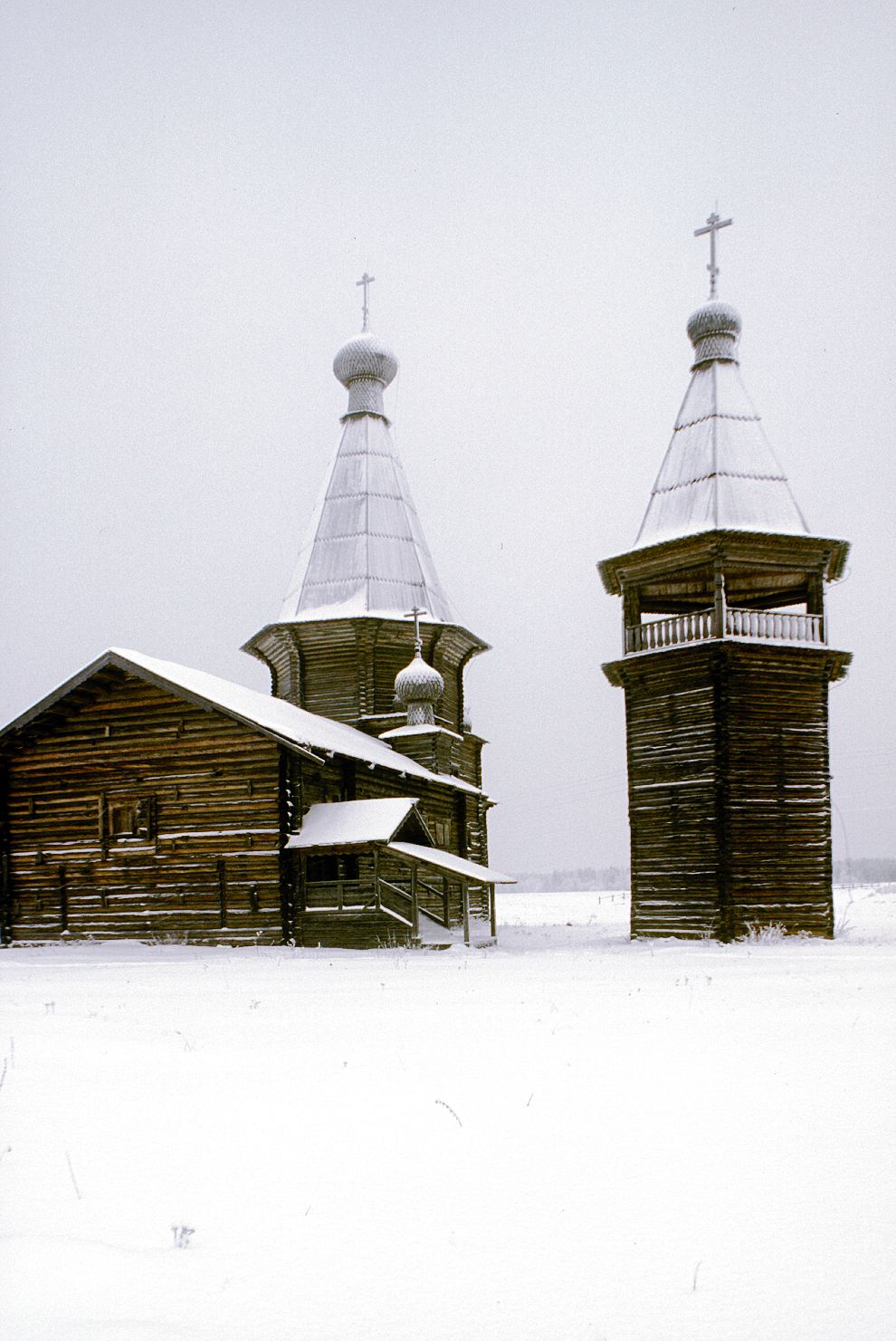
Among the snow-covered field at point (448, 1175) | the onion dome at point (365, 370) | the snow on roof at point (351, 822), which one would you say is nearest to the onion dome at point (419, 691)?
the snow on roof at point (351, 822)

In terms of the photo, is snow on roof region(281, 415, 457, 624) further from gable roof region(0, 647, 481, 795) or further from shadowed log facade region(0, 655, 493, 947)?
shadowed log facade region(0, 655, 493, 947)

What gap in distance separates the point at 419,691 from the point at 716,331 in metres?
11.6

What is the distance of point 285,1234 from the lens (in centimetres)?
388

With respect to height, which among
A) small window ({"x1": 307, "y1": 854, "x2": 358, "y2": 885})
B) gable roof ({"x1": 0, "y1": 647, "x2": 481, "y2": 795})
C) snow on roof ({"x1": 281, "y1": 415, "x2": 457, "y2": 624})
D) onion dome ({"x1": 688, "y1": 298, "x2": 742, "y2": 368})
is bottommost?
small window ({"x1": 307, "y1": 854, "x2": 358, "y2": 885})

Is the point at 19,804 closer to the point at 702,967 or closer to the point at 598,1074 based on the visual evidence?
the point at 702,967

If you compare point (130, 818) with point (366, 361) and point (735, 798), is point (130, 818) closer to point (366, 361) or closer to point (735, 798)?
point (735, 798)

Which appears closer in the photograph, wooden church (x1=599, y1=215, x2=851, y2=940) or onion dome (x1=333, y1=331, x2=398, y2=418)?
wooden church (x1=599, y1=215, x2=851, y2=940)

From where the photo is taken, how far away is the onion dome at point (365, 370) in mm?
35344

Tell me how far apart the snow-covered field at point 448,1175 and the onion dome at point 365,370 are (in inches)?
1123

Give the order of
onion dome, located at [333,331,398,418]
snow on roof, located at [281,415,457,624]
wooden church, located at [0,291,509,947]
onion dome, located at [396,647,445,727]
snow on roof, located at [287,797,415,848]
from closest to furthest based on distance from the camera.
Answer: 1. snow on roof, located at [287,797,415,848]
2. wooden church, located at [0,291,509,947]
3. onion dome, located at [396,647,445,727]
4. snow on roof, located at [281,415,457,624]
5. onion dome, located at [333,331,398,418]

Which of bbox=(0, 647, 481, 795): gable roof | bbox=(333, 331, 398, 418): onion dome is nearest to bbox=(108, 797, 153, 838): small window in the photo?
bbox=(0, 647, 481, 795): gable roof

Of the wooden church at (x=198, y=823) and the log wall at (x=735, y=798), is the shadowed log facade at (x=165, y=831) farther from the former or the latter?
the log wall at (x=735, y=798)

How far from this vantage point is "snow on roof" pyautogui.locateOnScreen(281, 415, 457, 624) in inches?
1232

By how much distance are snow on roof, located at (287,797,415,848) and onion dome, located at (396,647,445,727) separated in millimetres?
6982
